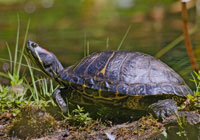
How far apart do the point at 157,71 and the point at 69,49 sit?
609 centimetres

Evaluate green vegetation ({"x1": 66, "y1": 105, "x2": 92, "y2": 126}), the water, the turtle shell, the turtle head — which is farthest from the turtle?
the water

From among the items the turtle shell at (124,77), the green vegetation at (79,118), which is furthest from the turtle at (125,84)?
the green vegetation at (79,118)

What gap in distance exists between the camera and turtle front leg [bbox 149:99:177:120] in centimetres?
321

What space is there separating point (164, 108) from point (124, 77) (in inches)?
21.9

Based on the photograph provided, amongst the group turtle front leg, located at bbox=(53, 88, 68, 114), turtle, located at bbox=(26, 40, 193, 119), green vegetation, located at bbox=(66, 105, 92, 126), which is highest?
turtle, located at bbox=(26, 40, 193, 119)

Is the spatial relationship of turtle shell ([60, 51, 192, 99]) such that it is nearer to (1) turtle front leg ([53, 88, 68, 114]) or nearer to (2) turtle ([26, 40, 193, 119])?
(2) turtle ([26, 40, 193, 119])

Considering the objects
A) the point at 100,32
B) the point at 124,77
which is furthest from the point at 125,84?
the point at 100,32

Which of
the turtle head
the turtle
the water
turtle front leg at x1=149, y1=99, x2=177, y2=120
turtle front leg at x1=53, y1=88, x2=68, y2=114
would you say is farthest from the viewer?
the water

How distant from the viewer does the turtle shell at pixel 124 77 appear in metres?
3.36

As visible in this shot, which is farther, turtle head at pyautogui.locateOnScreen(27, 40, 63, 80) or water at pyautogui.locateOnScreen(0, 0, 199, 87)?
water at pyautogui.locateOnScreen(0, 0, 199, 87)

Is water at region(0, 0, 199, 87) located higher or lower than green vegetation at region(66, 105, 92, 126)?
higher

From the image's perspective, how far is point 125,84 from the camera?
340 cm

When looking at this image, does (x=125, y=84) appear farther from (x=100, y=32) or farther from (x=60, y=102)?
(x=100, y=32)

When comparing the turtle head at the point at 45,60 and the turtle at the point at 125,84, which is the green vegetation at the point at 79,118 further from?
the turtle head at the point at 45,60
